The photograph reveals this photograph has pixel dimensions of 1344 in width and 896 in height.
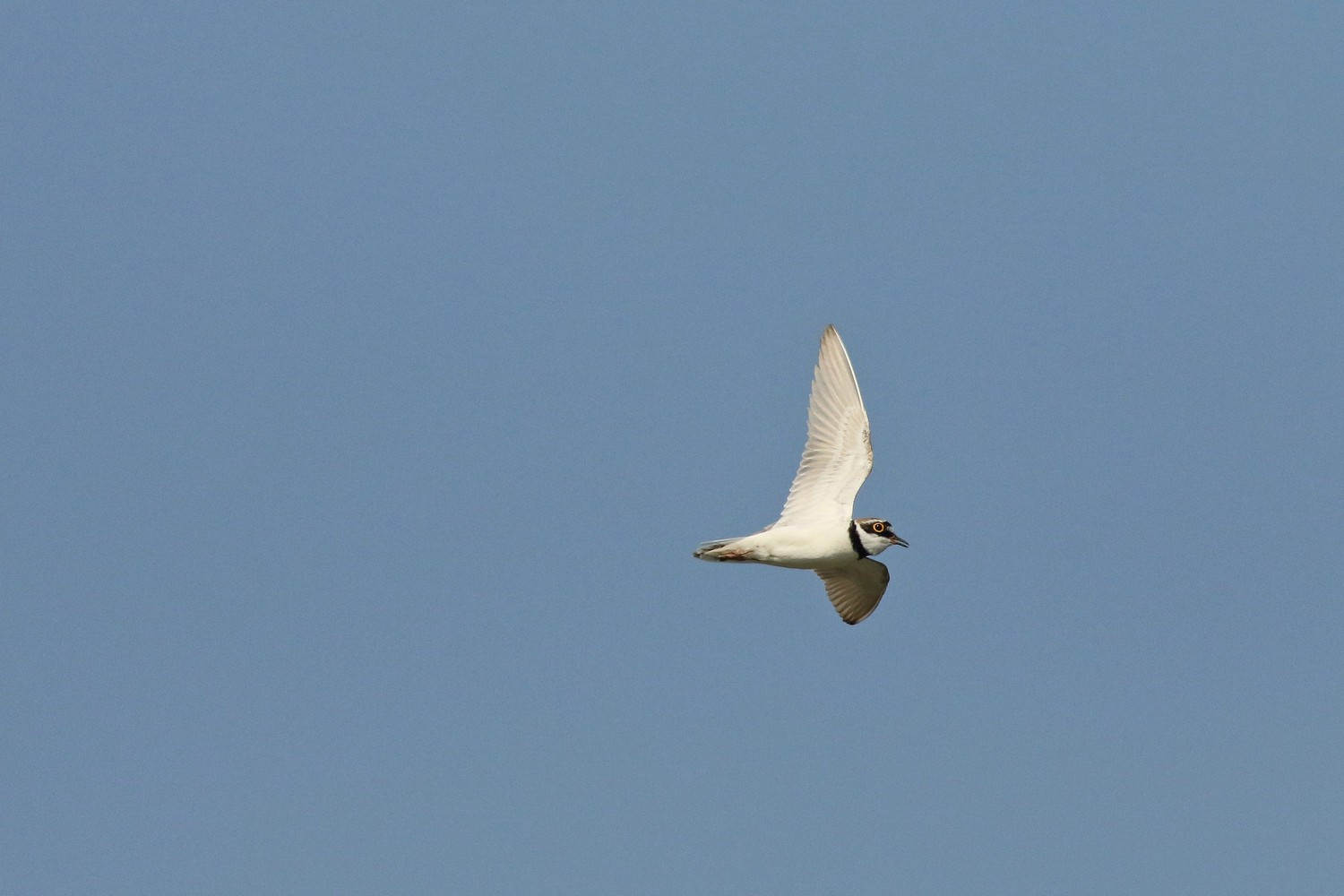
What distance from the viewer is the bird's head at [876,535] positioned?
27.5 metres

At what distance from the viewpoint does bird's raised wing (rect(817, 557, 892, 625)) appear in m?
29.2

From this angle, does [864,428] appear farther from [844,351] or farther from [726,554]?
[726,554]

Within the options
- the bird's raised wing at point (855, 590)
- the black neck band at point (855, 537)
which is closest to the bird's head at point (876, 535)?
the black neck band at point (855, 537)

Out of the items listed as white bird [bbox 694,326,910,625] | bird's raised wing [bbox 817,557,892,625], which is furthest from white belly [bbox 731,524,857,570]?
bird's raised wing [bbox 817,557,892,625]

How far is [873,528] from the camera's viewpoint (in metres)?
27.5

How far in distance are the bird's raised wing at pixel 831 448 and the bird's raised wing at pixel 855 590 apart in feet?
5.66

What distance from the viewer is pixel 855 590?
1166 inches

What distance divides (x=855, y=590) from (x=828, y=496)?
2483 millimetres

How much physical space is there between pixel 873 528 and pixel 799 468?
5.16 feet

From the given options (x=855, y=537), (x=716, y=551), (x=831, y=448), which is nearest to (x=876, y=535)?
(x=855, y=537)

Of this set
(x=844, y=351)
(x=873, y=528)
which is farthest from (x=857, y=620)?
(x=844, y=351)

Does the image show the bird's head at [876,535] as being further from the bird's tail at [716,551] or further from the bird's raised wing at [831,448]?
the bird's tail at [716,551]

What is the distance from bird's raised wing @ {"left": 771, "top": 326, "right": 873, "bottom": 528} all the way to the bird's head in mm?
269

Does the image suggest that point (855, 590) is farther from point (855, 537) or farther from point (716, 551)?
point (716, 551)
